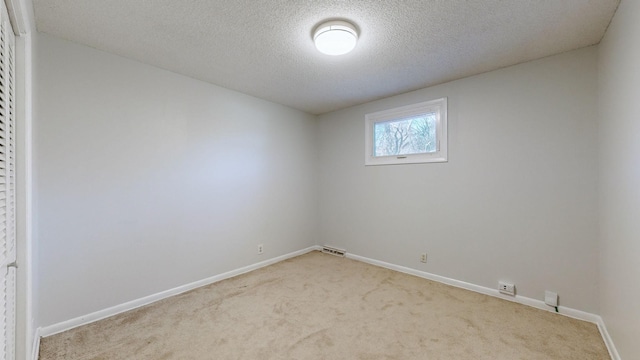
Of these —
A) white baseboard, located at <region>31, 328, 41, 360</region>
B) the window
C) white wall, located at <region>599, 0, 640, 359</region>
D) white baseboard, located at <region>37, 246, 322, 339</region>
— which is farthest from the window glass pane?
white baseboard, located at <region>31, 328, 41, 360</region>

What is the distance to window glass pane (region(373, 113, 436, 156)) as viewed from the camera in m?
3.24

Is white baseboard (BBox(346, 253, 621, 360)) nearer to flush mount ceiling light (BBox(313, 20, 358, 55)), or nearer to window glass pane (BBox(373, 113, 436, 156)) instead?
window glass pane (BBox(373, 113, 436, 156))

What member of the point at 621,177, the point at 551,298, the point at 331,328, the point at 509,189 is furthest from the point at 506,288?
the point at 331,328

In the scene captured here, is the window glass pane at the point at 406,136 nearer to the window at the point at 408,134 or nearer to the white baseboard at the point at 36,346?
the window at the point at 408,134

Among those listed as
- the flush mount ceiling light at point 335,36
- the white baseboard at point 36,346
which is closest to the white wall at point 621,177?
the flush mount ceiling light at point 335,36

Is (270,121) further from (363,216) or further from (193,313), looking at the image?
(193,313)

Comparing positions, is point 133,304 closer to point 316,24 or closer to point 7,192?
point 7,192

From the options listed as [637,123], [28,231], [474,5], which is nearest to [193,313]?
[28,231]

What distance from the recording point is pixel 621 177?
67.6 inches

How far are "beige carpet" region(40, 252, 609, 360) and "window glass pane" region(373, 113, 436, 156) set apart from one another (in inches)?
65.4

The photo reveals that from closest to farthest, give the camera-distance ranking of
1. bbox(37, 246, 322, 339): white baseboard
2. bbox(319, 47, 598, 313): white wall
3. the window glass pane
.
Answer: bbox(37, 246, 322, 339): white baseboard
bbox(319, 47, 598, 313): white wall
the window glass pane

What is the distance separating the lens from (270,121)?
150 inches

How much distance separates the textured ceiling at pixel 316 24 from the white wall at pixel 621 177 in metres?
0.31

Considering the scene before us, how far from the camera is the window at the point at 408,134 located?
313 cm
